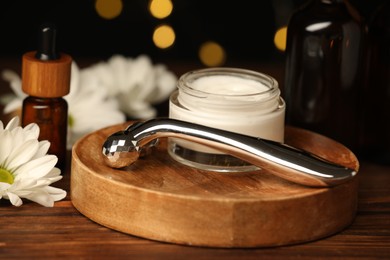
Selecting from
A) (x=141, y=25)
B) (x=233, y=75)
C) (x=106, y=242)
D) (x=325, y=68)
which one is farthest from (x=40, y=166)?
(x=141, y=25)

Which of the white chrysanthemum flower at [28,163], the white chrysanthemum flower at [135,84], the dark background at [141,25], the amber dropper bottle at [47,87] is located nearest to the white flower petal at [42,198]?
the white chrysanthemum flower at [28,163]

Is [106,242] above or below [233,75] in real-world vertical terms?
below

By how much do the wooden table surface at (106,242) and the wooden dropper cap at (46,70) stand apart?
0.12 meters

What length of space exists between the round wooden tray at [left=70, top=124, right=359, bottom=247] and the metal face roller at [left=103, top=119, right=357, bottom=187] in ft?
0.04

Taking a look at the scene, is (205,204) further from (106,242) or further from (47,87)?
(47,87)

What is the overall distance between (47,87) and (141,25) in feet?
2.09

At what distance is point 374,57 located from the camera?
1.11 m

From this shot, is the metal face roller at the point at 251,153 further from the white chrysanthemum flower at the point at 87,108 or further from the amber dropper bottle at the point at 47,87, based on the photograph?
the white chrysanthemum flower at the point at 87,108

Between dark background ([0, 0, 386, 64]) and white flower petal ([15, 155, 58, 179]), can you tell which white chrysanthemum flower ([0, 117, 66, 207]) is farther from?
dark background ([0, 0, 386, 64])

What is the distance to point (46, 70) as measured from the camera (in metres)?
0.97

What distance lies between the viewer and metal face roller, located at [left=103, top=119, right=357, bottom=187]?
34.6 inches

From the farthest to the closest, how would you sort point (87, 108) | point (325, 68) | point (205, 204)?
point (87, 108) → point (325, 68) → point (205, 204)

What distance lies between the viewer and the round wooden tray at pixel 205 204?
0.85 metres

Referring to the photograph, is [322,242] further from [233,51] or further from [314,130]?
[233,51]
